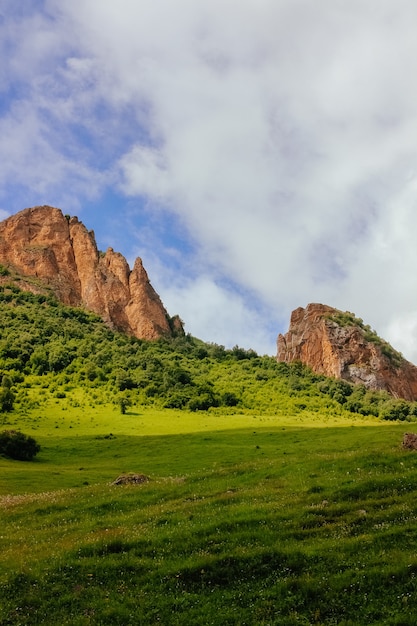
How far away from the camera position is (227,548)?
53.1 ft

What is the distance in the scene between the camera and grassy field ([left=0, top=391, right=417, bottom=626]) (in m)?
12.5

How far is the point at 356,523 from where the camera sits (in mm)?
17188

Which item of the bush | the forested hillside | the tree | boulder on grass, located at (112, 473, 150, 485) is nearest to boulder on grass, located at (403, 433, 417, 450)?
boulder on grass, located at (112, 473, 150, 485)

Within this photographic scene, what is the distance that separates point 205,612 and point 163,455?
170ft

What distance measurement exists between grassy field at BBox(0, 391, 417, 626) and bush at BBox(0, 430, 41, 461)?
1155 inches

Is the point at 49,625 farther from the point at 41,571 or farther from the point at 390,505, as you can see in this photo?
the point at 390,505

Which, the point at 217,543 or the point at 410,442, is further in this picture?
the point at 410,442

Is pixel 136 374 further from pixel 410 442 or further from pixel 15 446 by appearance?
pixel 410 442

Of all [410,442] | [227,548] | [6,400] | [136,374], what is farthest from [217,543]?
[136,374]

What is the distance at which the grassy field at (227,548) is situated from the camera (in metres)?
12.5

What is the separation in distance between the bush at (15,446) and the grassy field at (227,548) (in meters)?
29.3

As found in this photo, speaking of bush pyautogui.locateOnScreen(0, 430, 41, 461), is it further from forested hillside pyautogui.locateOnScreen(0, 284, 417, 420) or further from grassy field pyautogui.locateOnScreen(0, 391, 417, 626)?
forested hillside pyautogui.locateOnScreen(0, 284, 417, 420)

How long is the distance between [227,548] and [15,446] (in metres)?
52.3

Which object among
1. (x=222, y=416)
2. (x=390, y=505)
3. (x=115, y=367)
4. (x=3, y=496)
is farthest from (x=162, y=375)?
(x=390, y=505)
